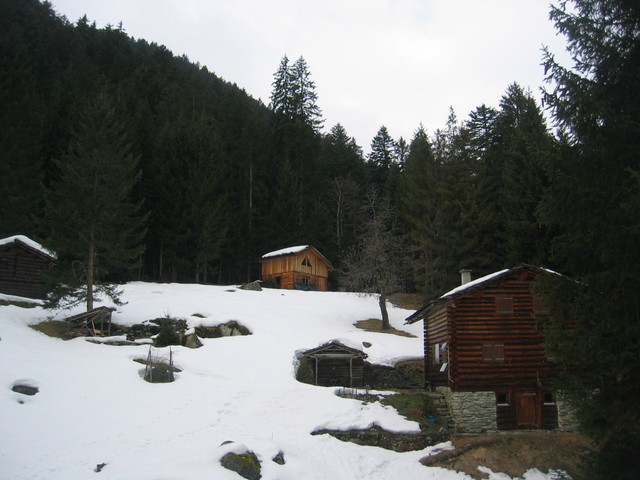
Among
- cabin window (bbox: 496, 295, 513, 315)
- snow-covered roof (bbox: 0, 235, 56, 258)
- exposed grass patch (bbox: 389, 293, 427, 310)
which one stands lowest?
exposed grass patch (bbox: 389, 293, 427, 310)

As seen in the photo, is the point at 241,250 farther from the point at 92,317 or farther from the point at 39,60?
the point at 39,60

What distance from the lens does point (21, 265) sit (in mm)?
34000

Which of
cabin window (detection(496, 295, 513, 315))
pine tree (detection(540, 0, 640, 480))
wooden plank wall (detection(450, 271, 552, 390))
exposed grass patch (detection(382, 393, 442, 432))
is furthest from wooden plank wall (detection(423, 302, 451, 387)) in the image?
pine tree (detection(540, 0, 640, 480))

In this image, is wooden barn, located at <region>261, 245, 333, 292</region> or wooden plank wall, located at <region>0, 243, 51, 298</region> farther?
wooden barn, located at <region>261, 245, 333, 292</region>

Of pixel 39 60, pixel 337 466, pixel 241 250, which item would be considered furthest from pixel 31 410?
pixel 39 60

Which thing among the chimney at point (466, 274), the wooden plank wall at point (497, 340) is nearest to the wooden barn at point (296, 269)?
the chimney at point (466, 274)

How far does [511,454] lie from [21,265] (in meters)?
33.9

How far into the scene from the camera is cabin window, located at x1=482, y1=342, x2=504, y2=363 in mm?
22828

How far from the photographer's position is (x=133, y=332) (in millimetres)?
30125

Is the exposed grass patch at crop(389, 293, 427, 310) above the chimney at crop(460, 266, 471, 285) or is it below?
below

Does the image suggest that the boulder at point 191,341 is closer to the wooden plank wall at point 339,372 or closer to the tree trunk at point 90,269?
the tree trunk at point 90,269

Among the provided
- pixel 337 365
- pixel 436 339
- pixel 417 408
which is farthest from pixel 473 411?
pixel 337 365

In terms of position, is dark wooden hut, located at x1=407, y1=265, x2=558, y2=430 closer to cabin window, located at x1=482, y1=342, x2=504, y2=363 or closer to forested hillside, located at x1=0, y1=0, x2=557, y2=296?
cabin window, located at x1=482, y1=342, x2=504, y2=363

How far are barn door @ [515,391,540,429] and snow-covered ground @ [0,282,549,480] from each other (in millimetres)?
4506
